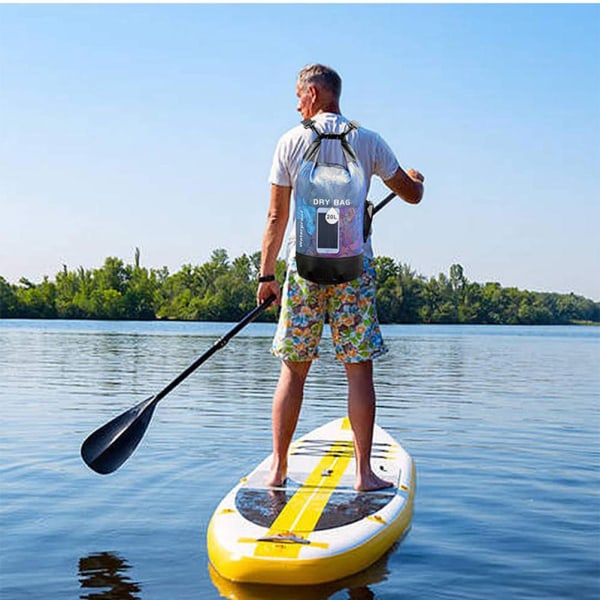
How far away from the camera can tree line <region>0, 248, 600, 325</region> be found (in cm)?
9325

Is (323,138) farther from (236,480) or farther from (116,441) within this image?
(236,480)

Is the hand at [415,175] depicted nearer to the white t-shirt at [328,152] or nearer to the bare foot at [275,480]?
the white t-shirt at [328,152]

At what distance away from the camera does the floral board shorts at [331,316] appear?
4.96m

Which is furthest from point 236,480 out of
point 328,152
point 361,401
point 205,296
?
point 205,296

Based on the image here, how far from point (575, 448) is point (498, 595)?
16.6 feet

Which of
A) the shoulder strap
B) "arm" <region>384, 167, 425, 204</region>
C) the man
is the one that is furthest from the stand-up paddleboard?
the shoulder strap

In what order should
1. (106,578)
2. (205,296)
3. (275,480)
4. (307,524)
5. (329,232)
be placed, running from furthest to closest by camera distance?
(205,296) → (275,480) → (329,232) → (307,524) → (106,578)

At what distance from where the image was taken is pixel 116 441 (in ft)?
18.5

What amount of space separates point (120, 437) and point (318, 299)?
1.63 m

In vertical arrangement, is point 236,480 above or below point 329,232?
below

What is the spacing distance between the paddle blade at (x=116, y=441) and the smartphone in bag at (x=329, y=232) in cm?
161

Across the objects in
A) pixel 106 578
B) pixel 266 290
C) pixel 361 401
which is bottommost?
pixel 106 578

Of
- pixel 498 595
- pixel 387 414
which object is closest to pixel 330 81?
pixel 498 595

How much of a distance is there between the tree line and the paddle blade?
8034 centimetres
